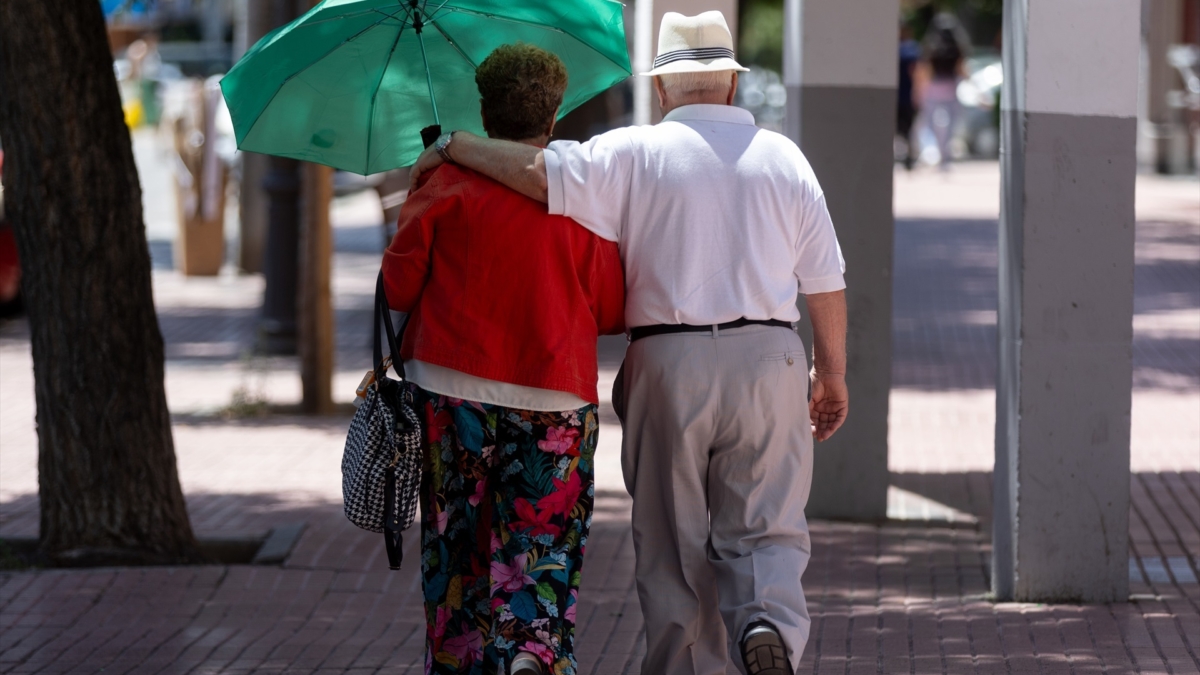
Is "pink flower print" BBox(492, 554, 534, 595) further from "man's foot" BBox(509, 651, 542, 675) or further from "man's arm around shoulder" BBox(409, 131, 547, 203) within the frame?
"man's arm around shoulder" BBox(409, 131, 547, 203)

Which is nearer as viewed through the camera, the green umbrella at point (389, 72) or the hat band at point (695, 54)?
the hat band at point (695, 54)

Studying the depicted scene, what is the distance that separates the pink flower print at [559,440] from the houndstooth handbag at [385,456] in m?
0.32

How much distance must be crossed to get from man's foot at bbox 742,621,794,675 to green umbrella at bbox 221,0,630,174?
1525mm

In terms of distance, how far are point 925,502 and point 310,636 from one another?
10.3 feet

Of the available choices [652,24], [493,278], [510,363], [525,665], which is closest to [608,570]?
[525,665]

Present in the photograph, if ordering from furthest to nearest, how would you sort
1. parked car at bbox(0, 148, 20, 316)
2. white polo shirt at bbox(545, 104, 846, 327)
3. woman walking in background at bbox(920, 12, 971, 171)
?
woman walking in background at bbox(920, 12, 971, 171) → parked car at bbox(0, 148, 20, 316) → white polo shirt at bbox(545, 104, 846, 327)

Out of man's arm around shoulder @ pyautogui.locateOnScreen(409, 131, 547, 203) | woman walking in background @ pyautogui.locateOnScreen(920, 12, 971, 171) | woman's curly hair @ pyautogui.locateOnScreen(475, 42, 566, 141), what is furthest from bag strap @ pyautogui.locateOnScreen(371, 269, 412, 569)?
woman walking in background @ pyautogui.locateOnScreen(920, 12, 971, 171)

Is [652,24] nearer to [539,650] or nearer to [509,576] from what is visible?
[509,576]

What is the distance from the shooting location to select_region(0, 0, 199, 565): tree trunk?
6.09 m

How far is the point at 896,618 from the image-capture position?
562 centimetres

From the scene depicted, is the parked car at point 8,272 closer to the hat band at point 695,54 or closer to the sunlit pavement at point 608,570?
the sunlit pavement at point 608,570

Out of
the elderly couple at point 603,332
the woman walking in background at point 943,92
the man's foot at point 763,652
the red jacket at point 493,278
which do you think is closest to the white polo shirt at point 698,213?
the elderly couple at point 603,332

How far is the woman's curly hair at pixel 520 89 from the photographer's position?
157 inches

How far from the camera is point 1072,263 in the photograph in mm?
5418
